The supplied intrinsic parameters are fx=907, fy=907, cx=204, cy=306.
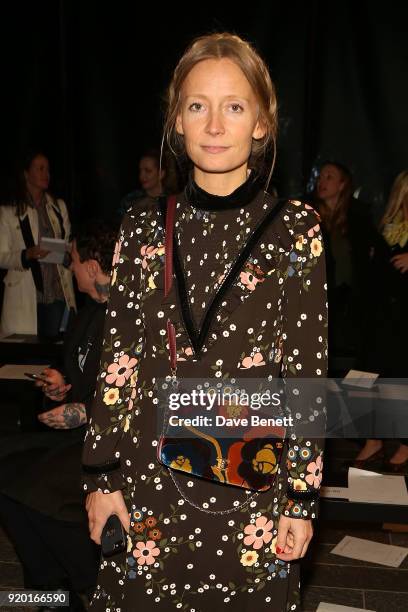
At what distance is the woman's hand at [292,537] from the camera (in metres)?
1.66

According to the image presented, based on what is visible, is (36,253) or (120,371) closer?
(120,371)

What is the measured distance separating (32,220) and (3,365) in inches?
64.9

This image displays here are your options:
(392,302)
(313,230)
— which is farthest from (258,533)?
(392,302)

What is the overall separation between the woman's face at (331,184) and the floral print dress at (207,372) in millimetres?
4043

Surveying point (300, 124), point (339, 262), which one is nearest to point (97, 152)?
point (300, 124)

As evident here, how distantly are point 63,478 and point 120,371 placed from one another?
1.28 m

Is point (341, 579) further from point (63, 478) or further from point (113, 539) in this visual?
point (113, 539)

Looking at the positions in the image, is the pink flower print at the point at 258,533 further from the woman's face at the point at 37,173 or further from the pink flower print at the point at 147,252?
the woman's face at the point at 37,173

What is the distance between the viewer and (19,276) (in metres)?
5.62

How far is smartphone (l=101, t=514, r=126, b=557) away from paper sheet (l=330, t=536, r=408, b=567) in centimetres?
221

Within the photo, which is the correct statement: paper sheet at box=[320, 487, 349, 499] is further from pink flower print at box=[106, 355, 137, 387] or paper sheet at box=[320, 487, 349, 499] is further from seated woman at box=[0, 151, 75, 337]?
seated woman at box=[0, 151, 75, 337]

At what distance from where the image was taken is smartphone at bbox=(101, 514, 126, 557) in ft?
5.56

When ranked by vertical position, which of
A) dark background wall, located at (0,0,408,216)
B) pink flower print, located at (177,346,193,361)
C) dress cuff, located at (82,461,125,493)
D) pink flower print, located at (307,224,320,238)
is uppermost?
dark background wall, located at (0,0,408,216)

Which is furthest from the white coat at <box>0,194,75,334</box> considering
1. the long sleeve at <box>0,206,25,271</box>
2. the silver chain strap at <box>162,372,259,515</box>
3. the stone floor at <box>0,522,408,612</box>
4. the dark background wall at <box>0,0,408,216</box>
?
the silver chain strap at <box>162,372,259,515</box>
